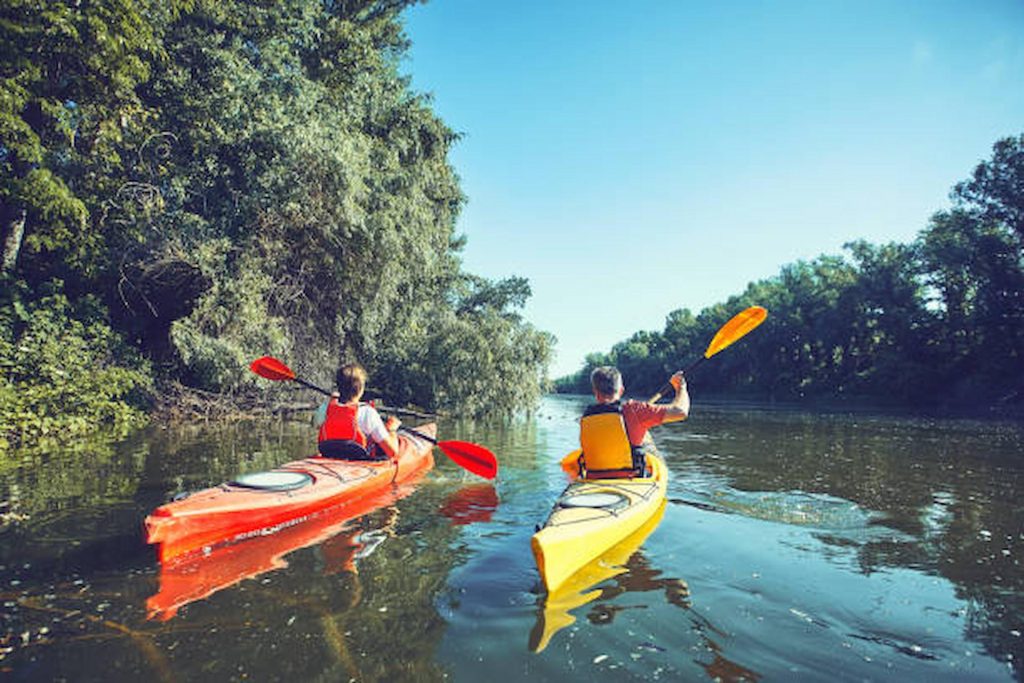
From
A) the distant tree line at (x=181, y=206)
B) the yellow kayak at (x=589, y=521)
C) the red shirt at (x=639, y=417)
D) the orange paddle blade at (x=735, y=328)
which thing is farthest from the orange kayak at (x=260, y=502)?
the distant tree line at (x=181, y=206)

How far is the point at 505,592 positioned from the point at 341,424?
330 cm

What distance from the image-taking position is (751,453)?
11.1m

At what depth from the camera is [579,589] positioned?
3.69 meters

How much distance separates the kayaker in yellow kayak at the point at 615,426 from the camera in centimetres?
513

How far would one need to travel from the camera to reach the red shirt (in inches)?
205

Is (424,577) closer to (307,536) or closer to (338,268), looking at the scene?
(307,536)

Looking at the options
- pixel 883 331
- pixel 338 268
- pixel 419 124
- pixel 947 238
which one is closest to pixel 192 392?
pixel 338 268

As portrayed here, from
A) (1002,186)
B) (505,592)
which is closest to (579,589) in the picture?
(505,592)

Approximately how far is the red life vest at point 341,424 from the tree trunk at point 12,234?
10260 millimetres

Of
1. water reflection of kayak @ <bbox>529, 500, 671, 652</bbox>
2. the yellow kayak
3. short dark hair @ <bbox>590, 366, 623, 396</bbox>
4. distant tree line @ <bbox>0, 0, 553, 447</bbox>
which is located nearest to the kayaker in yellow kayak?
short dark hair @ <bbox>590, 366, 623, 396</bbox>

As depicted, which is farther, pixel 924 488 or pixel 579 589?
pixel 924 488

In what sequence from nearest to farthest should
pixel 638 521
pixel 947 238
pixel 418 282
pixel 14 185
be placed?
pixel 638 521, pixel 14 185, pixel 418 282, pixel 947 238

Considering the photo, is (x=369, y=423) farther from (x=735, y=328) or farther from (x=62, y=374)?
(x=62, y=374)

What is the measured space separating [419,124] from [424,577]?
50.0ft
